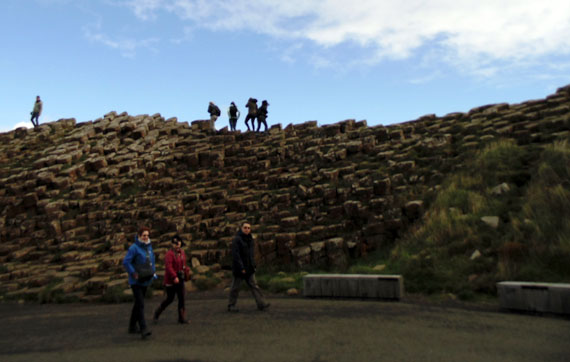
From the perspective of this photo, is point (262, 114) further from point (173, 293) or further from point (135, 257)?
point (135, 257)

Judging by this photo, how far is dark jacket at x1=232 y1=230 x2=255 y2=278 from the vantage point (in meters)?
10.4

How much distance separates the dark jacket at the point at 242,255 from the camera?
34.1 feet

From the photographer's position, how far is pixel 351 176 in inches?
725

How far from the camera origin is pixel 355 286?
11.4 m

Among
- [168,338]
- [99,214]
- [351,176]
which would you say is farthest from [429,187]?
[99,214]

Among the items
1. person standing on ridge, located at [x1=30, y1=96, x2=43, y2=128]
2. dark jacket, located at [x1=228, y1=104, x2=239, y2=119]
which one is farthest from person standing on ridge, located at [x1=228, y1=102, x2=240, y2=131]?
person standing on ridge, located at [x1=30, y1=96, x2=43, y2=128]

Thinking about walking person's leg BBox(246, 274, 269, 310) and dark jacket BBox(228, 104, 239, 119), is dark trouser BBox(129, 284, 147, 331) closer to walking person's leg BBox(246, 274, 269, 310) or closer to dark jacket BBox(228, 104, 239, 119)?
walking person's leg BBox(246, 274, 269, 310)

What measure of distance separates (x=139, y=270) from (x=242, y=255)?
274cm

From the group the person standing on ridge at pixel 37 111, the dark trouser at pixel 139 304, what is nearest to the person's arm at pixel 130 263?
the dark trouser at pixel 139 304

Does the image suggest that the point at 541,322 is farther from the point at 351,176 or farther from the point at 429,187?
the point at 351,176

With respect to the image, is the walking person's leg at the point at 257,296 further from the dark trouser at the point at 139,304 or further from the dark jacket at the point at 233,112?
the dark jacket at the point at 233,112

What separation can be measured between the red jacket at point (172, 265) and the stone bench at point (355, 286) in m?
3.81

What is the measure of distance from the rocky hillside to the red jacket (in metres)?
5.46

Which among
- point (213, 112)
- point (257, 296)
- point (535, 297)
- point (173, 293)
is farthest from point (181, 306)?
point (213, 112)
